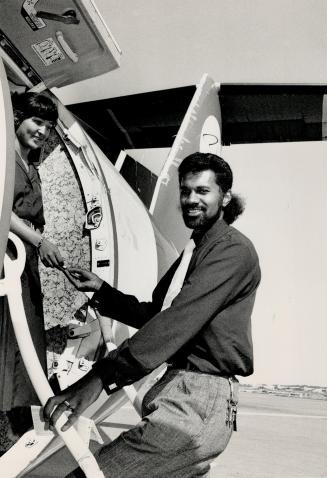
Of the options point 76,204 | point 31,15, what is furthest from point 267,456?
point 31,15

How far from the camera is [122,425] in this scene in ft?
23.5

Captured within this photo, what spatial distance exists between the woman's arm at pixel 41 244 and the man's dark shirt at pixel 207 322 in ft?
2.08

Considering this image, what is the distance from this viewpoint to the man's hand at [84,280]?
7.30 ft

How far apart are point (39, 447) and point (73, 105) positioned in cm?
541

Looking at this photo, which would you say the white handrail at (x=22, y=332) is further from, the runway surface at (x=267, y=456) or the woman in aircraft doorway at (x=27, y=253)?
the runway surface at (x=267, y=456)

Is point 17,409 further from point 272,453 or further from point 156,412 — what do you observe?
point 272,453

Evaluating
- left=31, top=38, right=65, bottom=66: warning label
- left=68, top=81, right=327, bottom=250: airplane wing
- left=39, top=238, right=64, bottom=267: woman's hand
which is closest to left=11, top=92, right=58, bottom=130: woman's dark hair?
left=31, top=38, right=65, bottom=66: warning label

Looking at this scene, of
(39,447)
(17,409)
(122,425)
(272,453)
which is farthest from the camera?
(122,425)

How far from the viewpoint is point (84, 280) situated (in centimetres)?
225

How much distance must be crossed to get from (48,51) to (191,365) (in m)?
1.28

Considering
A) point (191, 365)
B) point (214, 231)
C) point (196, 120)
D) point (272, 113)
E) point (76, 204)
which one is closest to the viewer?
point (191, 365)

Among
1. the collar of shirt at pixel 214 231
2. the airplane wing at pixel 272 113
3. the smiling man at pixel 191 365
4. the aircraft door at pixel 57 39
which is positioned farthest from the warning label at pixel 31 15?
the airplane wing at pixel 272 113

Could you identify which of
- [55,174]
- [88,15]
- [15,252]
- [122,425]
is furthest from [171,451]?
[122,425]

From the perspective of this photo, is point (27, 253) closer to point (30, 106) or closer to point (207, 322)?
point (30, 106)
